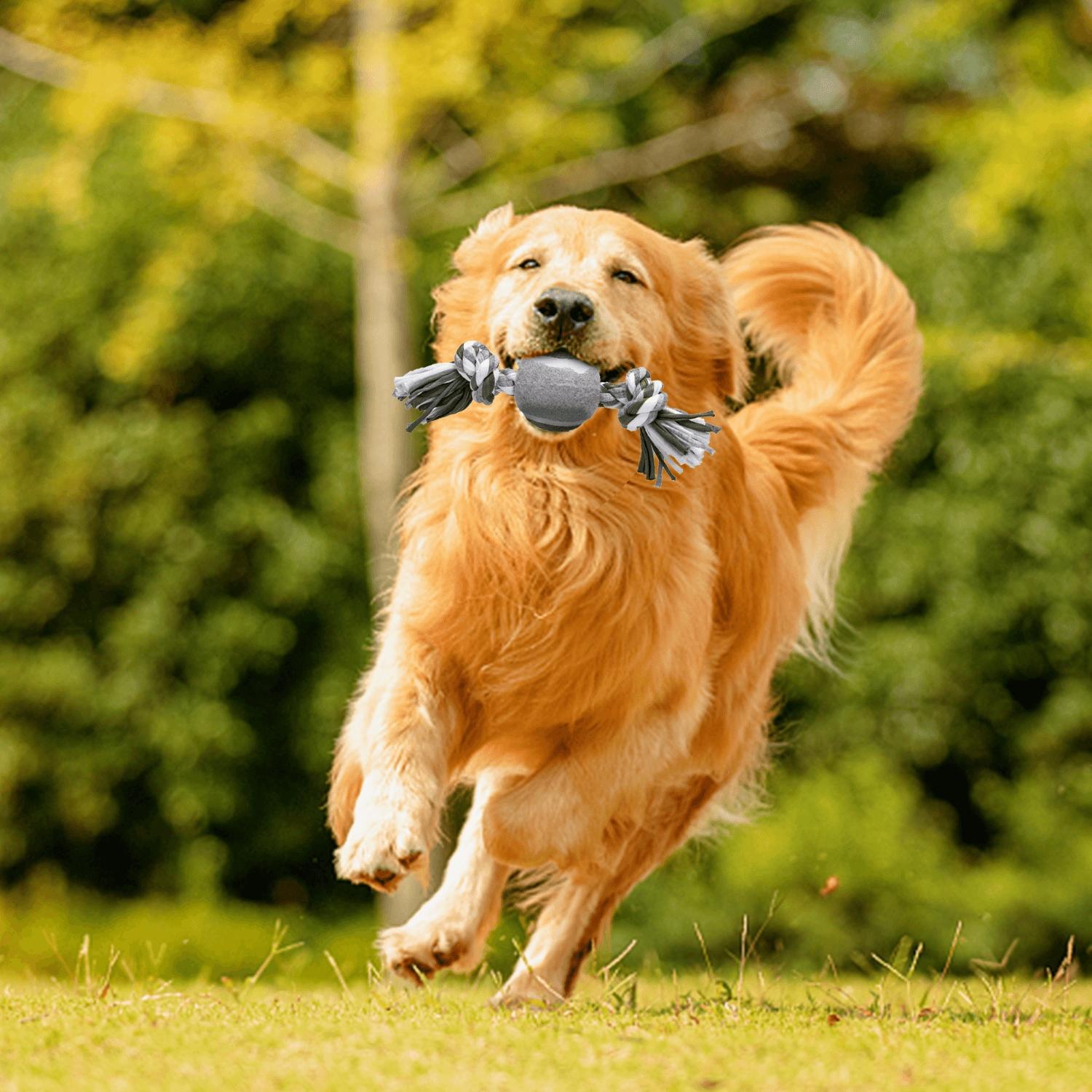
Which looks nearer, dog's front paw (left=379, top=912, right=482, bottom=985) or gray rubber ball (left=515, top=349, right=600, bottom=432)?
gray rubber ball (left=515, top=349, right=600, bottom=432)

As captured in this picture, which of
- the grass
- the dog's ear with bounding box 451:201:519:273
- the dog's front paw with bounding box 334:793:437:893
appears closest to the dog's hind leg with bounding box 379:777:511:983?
the grass

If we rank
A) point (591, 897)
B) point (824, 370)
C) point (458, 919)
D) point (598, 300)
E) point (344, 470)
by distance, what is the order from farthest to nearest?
point (344, 470) < point (824, 370) < point (591, 897) < point (458, 919) < point (598, 300)

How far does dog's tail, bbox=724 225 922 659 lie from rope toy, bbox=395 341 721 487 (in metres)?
1.40

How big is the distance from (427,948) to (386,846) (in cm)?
53

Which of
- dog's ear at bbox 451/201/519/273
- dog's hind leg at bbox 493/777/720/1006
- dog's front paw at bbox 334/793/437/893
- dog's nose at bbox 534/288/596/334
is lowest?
dog's hind leg at bbox 493/777/720/1006

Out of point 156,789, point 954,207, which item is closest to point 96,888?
point 156,789

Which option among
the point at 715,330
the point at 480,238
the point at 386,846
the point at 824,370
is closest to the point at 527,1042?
the point at 386,846

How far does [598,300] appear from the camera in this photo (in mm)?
3592

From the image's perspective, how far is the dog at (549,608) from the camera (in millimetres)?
3725

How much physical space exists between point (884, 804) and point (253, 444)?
4883 millimetres

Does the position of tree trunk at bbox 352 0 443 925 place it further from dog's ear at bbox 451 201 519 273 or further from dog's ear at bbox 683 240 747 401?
dog's ear at bbox 683 240 747 401

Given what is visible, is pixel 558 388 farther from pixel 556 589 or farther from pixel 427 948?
pixel 427 948

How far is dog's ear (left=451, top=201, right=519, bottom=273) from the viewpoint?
408 centimetres

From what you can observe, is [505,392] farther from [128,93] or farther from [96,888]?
[96,888]
